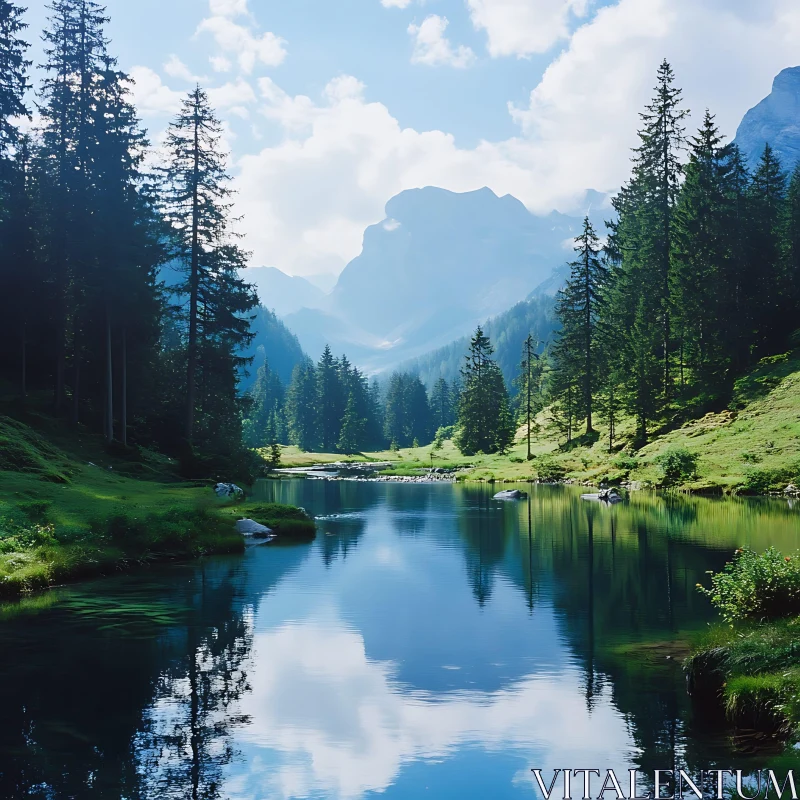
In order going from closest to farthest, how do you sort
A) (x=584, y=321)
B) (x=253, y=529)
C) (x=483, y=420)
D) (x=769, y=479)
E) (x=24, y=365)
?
(x=253, y=529) → (x=24, y=365) → (x=769, y=479) → (x=584, y=321) → (x=483, y=420)

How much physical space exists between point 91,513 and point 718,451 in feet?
138

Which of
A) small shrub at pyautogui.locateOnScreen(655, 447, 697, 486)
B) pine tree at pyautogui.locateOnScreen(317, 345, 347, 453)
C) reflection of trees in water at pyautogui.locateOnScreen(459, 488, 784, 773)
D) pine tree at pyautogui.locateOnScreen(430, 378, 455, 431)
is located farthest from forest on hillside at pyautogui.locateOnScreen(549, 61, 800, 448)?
pine tree at pyautogui.locateOnScreen(430, 378, 455, 431)

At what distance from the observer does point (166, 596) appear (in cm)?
2128

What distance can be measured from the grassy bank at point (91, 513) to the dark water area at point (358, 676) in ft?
3.85

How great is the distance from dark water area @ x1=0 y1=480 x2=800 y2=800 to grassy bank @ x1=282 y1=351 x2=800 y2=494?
67.7 ft

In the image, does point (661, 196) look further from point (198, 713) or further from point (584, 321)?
point (198, 713)

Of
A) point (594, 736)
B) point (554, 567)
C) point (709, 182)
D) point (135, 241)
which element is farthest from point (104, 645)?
point (709, 182)

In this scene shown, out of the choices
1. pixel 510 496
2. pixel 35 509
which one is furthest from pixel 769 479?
pixel 35 509

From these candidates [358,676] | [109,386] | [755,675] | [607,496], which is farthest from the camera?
[607,496]

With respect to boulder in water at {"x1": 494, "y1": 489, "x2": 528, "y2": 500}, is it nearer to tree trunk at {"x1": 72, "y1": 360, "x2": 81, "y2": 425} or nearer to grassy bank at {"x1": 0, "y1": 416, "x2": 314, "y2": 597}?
grassy bank at {"x1": 0, "y1": 416, "x2": 314, "y2": 597}

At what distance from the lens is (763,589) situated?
14.4 m

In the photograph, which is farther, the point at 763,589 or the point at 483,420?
the point at 483,420

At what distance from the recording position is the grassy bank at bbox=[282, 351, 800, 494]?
159ft

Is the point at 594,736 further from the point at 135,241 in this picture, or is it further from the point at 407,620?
the point at 135,241
